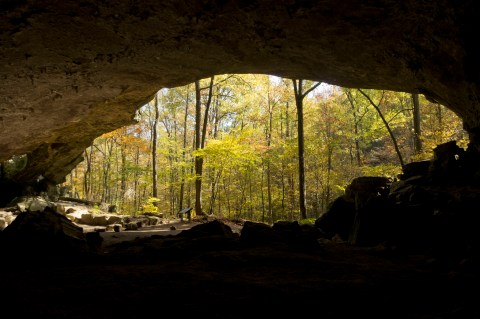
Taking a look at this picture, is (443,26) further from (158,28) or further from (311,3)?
(158,28)

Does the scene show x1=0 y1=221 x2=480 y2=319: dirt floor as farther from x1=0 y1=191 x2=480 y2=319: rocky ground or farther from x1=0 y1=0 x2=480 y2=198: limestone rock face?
x1=0 y1=0 x2=480 y2=198: limestone rock face

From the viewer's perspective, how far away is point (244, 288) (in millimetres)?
2539

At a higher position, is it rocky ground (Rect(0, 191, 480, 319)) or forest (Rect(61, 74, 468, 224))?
forest (Rect(61, 74, 468, 224))

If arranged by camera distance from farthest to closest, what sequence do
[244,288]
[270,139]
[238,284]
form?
[270,139], [238,284], [244,288]

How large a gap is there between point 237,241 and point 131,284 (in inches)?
94.9

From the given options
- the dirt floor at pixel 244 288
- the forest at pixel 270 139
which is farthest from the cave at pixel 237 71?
the forest at pixel 270 139

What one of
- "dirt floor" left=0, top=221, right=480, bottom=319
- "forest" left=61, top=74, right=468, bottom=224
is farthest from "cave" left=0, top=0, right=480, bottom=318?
"forest" left=61, top=74, right=468, bottom=224

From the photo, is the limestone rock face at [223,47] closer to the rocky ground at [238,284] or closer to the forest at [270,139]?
the rocky ground at [238,284]

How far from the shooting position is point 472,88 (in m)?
4.45

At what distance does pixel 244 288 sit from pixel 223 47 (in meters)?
4.35

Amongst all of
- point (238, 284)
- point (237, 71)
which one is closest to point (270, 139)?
point (237, 71)

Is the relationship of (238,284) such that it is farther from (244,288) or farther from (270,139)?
(270,139)

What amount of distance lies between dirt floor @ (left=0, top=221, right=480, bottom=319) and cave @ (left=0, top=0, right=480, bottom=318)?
2cm

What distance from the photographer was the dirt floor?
204 centimetres
